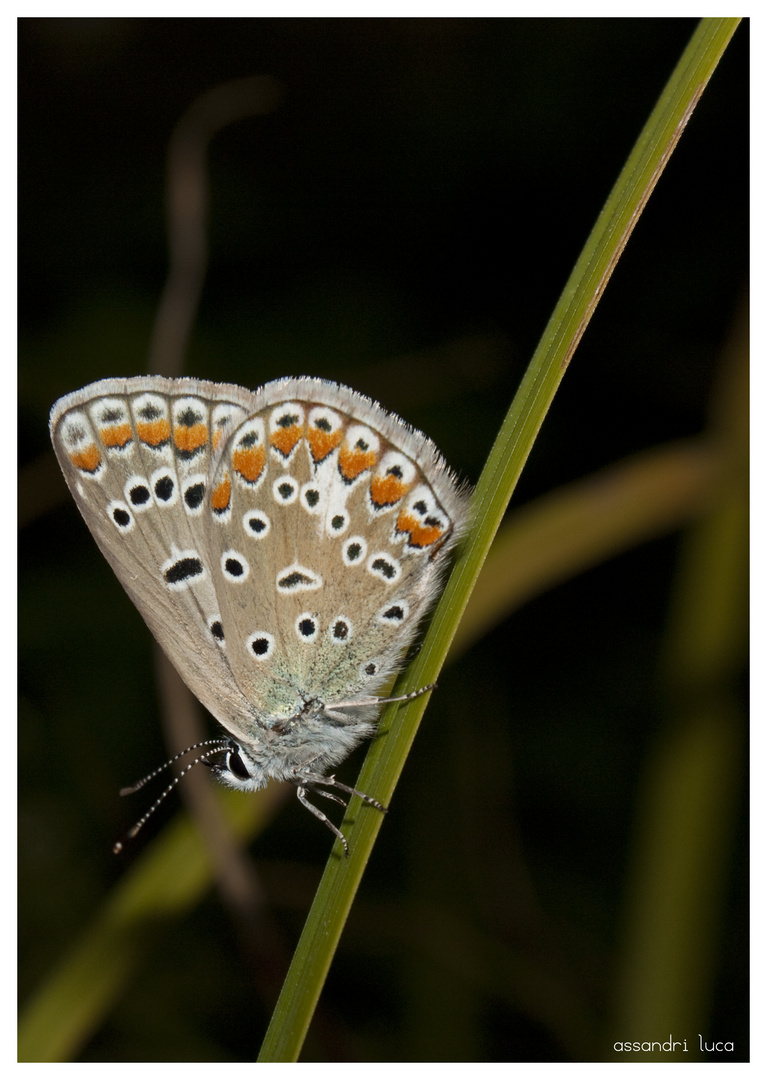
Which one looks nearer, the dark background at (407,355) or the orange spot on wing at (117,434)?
the orange spot on wing at (117,434)

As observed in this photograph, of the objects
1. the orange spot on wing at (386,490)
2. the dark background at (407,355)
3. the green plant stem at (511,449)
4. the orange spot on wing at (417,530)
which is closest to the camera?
the green plant stem at (511,449)

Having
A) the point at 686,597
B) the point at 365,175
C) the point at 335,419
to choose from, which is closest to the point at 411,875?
the point at 686,597

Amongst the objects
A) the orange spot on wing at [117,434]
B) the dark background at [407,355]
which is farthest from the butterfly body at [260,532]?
the dark background at [407,355]

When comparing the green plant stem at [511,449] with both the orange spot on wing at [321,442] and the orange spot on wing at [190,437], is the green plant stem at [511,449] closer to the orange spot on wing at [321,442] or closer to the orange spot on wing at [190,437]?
the orange spot on wing at [321,442]

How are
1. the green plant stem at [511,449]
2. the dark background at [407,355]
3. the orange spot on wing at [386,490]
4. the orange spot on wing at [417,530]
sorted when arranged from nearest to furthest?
the green plant stem at [511,449] → the orange spot on wing at [417,530] → the orange spot on wing at [386,490] → the dark background at [407,355]

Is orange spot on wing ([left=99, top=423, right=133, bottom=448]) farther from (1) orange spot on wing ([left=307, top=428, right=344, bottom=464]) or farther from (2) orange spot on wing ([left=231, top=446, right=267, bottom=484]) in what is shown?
(1) orange spot on wing ([left=307, top=428, right=344, bottom=464])

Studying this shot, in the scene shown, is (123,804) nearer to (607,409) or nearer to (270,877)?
(270,877)

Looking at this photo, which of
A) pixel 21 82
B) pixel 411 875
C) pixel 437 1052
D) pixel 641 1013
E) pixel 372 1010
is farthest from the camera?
pixel 21 82
